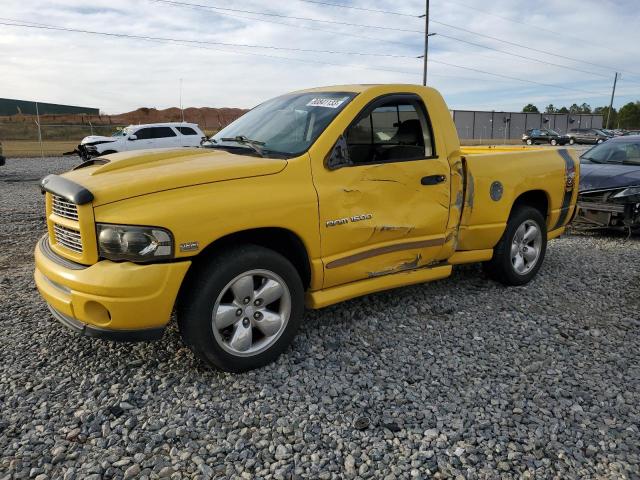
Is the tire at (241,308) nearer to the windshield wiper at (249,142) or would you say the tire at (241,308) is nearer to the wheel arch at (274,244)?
the wheel arch at (274,244)

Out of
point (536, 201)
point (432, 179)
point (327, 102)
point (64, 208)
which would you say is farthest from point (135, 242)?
point (536, 201)

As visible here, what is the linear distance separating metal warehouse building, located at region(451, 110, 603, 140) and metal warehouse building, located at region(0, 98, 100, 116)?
40799 millimetres

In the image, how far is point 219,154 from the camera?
370cm

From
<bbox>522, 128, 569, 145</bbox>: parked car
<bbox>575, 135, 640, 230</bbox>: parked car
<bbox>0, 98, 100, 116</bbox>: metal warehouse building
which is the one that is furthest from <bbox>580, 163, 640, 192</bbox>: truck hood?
<bbox>0, 98, 100, 116</bbox>: metal warehouse building

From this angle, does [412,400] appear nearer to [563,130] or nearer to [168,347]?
[168,347]

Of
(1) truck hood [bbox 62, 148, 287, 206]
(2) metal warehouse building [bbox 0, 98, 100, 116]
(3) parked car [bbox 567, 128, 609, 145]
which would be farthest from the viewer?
(2) metal warehouse building [bbox 0, 98, 100, 116]

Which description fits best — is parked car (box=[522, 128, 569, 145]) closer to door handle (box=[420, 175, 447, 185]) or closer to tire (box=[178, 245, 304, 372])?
door handle (box=[420, 175, 447, 185])

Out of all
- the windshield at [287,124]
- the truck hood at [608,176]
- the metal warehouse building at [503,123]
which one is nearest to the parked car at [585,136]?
the metal warehouse building at [503,123]

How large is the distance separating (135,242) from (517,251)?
3742mm

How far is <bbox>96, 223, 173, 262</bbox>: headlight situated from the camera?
2844mm

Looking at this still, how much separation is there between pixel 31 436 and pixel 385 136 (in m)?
3.08

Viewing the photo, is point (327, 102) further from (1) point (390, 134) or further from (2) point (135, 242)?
(2) point (135, 242)

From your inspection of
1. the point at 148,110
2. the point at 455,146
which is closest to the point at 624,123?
the point at 148,110

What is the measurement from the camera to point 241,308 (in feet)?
10.6
